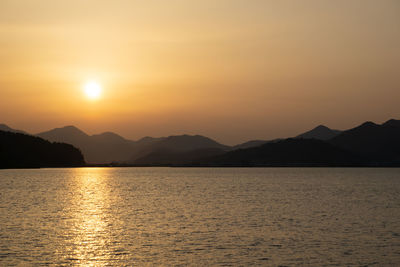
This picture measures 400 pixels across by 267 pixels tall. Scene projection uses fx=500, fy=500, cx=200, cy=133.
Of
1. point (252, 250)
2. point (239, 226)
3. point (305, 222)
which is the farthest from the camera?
point (305, 222)

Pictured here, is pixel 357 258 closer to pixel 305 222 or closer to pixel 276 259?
pixel 276 259

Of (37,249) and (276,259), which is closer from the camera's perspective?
(276,259)

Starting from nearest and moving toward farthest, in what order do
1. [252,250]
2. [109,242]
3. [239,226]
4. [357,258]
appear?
[357,258] < [252,250] < [109,242] < [239,226]

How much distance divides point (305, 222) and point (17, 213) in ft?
161

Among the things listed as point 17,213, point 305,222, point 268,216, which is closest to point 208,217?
point 268,216

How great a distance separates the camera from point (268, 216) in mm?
83625

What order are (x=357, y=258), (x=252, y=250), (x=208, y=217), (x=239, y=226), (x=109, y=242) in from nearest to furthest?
(x=357, y=258), (x=252, y=250), (x=109, y=242), (x=239, y=226), (x=208, y=217)

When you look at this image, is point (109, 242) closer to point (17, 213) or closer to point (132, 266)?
point (132, 266)

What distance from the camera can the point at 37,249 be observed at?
51.0 m

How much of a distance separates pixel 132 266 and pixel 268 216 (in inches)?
1716

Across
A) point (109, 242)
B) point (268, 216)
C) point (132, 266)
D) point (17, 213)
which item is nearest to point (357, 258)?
point (132, 266)

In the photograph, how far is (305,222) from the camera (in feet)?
248

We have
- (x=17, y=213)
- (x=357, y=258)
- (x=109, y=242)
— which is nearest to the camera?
(x=357, y=258)

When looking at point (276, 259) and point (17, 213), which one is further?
point (17, 213)
